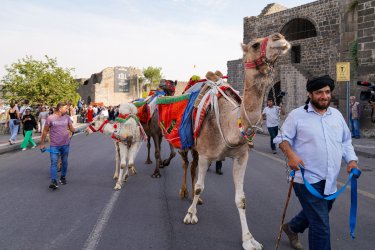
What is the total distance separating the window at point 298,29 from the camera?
28203mm

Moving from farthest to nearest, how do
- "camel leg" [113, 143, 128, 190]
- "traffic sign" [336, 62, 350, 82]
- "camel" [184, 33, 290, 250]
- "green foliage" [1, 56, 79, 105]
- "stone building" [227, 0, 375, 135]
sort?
"green foliage" [1, 56, 79, 105], "stone building" [227, 0, 375, 135], "traffic sign" [336, 62, 350, 82], "camel leg" [113, 143, 128, 190], "camel" [184, 33, 290, 250]

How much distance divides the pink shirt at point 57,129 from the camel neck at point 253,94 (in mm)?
5053

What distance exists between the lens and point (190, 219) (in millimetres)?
4828

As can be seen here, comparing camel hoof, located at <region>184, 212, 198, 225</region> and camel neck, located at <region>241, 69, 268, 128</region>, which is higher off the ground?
camel neck, located at <region>241, 69, 268, 128</region>

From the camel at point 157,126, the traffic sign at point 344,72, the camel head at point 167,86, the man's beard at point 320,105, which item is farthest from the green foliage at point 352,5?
the man's beard at point 320,105

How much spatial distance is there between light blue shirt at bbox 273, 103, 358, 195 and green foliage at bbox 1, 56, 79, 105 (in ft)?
78.2

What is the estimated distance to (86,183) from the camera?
741 cm

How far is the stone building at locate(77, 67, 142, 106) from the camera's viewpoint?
55.8 m

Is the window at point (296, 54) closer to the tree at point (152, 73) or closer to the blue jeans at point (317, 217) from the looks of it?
the blue jeans at point (317, 217)

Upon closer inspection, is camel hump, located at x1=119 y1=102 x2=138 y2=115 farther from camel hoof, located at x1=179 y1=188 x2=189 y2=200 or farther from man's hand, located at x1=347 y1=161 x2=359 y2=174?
man's hand, located at x1=347 y1=161 x2=359 y2=174

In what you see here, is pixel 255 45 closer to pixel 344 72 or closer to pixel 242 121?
pixel 242 121

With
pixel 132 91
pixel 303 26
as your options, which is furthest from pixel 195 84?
pixel 132 91

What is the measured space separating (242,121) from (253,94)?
1.18ft

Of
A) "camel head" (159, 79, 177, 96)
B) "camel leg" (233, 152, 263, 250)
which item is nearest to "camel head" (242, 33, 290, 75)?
"camel leg" (233, 152, 263, 250)
